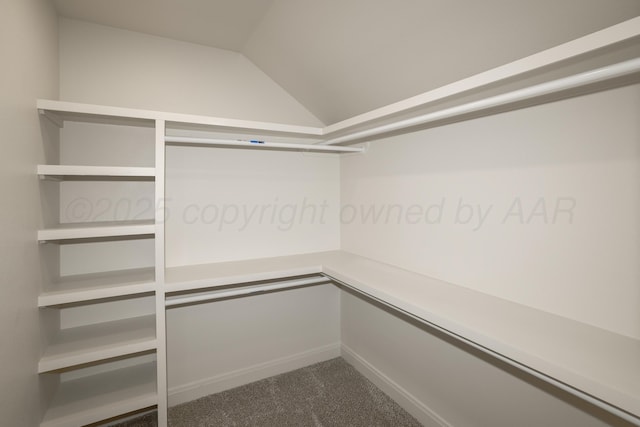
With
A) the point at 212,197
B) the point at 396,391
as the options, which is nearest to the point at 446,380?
the point at 396,391

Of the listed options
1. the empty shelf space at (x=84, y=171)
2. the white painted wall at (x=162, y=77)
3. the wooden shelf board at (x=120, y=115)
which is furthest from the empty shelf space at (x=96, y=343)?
the white painted wall at (x=162, y=77)

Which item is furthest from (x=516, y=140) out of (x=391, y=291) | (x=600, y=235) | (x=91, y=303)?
(x=91, y=303)

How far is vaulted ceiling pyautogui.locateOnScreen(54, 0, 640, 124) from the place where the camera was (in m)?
0.95

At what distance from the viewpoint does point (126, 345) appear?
1377mm

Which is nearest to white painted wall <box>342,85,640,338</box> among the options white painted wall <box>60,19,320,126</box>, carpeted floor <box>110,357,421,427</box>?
carpeted floor <box>110,357,421,427</box>

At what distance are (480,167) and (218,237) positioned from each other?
1548 mm

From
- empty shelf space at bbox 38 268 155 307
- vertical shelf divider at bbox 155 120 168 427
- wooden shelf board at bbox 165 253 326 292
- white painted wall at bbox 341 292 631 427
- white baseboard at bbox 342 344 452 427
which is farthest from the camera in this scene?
white baseboard at bbox 342 344 452 427

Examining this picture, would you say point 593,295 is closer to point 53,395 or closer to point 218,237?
point 218,237

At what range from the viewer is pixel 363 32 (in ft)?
4.33

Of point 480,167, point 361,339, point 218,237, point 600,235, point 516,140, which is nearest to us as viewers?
point 600,235

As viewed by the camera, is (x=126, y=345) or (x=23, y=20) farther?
(x=126, y=345)

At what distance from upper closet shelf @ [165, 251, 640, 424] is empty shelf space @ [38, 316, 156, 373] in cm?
28

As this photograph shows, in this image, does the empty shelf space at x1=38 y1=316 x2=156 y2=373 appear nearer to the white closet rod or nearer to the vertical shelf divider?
the vertical shelf divider

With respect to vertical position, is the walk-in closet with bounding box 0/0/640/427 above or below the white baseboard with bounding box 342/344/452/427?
above
